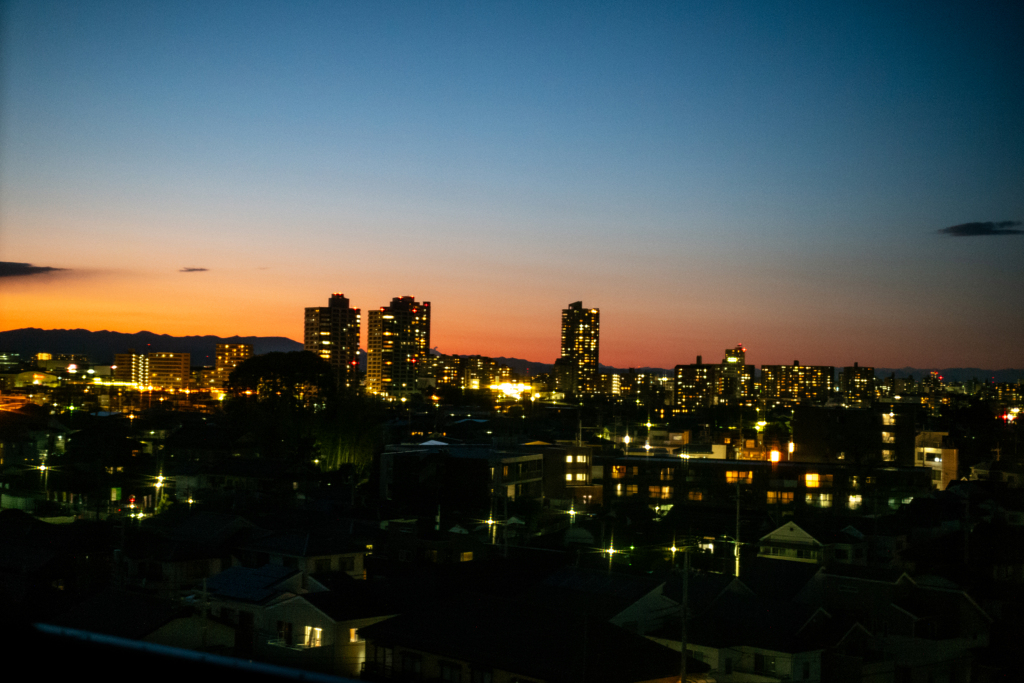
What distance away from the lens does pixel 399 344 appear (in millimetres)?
52219

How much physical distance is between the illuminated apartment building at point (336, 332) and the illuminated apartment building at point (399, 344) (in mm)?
1657

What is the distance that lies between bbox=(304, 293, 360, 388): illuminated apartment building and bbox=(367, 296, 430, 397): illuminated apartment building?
1657 millimetres

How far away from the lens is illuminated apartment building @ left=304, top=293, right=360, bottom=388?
5341 cm

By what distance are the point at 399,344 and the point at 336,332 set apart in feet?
15.8

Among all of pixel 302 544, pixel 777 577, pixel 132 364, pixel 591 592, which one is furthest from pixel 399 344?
pixel 591 592

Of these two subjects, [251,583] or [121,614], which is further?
[251,583]

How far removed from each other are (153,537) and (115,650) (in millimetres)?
6022

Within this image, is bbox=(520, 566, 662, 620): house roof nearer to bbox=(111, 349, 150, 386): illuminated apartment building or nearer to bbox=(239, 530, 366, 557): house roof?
bbox=(239, 530, 366, 557): house roof

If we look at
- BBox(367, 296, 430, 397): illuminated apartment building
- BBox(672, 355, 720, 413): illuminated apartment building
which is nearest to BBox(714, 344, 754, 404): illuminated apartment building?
BBox(672, 355, 720, 413): illuminated apartment building

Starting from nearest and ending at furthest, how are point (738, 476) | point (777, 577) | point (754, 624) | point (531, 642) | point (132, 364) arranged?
point (531, 642) → point (754, 624) → point (777, 577) → point (738, 476) → point (132, 364)

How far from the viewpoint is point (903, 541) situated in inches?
295

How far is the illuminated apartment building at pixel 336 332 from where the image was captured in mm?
53406

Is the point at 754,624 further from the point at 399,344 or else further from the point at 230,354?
the point at 230,354

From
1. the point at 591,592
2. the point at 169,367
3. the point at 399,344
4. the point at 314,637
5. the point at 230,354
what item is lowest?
the point at 314,637
